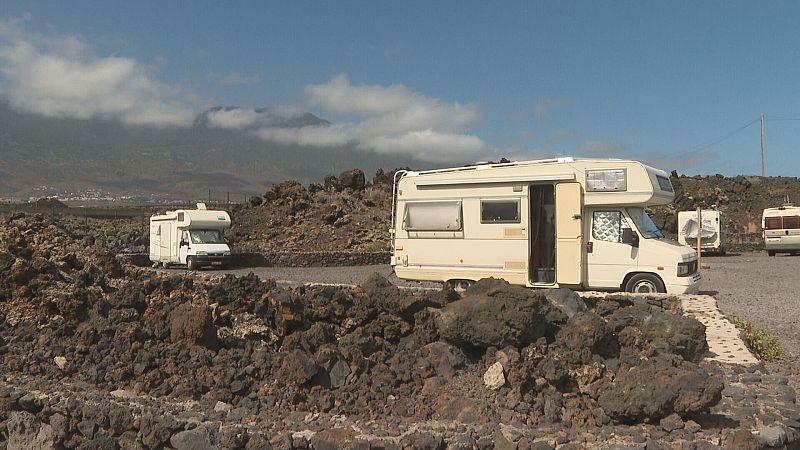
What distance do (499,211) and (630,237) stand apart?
97.8 inches

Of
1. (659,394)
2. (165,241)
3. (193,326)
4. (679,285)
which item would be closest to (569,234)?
(679,285)

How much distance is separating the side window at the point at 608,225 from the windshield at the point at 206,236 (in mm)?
17076

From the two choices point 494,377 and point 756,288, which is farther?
point 756,288

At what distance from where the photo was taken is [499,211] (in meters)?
12.5

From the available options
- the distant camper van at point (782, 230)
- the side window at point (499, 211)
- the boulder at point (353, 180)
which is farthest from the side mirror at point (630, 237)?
the boulder at point (353, 180)

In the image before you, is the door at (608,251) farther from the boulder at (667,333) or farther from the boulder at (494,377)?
the boulder at (494,377)

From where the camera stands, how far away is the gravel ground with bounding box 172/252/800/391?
9.92 meters

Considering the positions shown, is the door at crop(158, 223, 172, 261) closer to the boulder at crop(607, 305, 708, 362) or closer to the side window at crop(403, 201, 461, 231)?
the side window at crop(403, 201, 461, 231)

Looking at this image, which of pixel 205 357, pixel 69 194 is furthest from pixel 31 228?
pixel 69 194

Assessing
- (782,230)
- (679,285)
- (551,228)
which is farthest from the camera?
(782,230)

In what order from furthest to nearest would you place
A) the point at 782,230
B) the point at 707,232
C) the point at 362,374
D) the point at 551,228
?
the point at 707,232
the point at 782,230
the point at 551,228
the point at 362,374

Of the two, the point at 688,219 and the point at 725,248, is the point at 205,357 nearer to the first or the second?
the point at 688,219

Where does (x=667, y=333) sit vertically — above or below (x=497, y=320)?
below

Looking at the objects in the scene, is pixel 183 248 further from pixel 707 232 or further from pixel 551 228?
pixel 707 232
